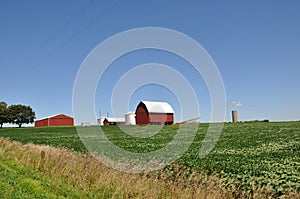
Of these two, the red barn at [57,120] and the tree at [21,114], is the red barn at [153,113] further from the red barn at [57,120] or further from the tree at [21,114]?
the tree at [21,114]

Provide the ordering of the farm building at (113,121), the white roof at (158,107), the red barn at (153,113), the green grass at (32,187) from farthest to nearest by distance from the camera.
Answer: the farm building at (113,121) < the white roof at (158,107) < the red barn at (153,113) < the green grass at (32,187)

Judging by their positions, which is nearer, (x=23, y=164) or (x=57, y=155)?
(x=23, y=164)

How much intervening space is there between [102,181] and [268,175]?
5.38 meters

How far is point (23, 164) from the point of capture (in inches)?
497

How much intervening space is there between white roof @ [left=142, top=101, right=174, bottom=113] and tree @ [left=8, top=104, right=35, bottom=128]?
48.1 meters

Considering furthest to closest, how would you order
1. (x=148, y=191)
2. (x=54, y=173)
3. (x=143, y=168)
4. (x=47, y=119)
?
(x=47, y=119)
(x=143, y=168)
(x=54, y=173)
(x=148, y=191)

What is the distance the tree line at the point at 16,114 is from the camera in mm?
102188

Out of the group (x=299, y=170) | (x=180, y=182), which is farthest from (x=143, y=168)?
(x=299, y=170)

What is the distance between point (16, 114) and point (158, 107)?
52.1 m

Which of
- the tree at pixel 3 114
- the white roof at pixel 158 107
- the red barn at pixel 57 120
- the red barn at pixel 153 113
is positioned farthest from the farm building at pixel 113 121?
the tree at pixel 3 114

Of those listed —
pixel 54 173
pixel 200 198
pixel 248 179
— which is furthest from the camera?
pixel 54 173

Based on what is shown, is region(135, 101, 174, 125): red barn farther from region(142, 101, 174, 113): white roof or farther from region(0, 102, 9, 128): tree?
region(0, 102, 9, 128): tree

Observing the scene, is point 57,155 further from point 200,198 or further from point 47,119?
point 47,119

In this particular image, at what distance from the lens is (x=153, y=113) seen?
8212 centimetres
